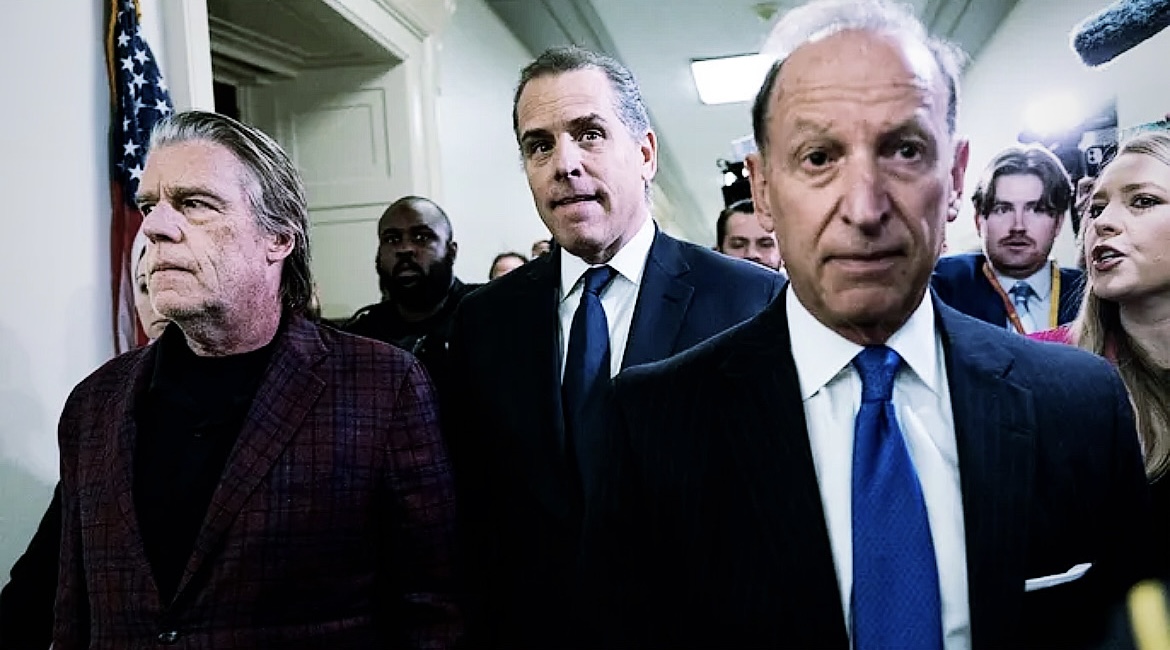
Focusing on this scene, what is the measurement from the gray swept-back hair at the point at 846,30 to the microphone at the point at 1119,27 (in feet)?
7.17

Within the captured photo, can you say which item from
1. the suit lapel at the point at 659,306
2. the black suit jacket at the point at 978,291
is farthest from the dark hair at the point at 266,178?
the black suit jacket at the point at 978,291

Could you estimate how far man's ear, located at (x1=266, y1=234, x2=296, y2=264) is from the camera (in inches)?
66.6

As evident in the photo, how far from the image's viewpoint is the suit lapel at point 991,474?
0.94 meters

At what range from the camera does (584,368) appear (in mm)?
1658

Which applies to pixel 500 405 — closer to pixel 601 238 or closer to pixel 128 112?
pixel 601 238

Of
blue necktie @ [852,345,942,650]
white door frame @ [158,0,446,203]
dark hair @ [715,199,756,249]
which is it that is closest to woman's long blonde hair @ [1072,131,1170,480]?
blue necktie @ [852,345,942,650]

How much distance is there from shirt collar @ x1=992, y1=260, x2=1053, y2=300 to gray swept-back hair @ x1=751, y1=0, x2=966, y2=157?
185cm

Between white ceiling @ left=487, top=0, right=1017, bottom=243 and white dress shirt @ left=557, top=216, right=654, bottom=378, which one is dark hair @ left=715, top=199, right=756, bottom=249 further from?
white ceiling @ left=487, top=0, right=1017, bottom=243

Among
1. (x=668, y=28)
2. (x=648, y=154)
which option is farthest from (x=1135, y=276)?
(x=668, y=28)

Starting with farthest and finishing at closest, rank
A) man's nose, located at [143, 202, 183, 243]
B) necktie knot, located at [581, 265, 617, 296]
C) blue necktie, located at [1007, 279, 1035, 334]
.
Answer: blue necktie, located at [1007, 279, 1035, 334] < necktie knot, located at [581, 265, 617, 296] < man's nose, located at [143, 202, 183, 243]

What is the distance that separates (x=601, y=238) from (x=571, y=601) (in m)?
0.63

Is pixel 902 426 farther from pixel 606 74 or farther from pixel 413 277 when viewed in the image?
pixel 413 277

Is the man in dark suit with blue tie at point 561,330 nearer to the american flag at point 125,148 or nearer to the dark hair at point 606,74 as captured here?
the dark hair at point 606,74

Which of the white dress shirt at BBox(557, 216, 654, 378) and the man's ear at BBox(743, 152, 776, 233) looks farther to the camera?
the white dress shirt at BBox(557, 216, 654, 378)
